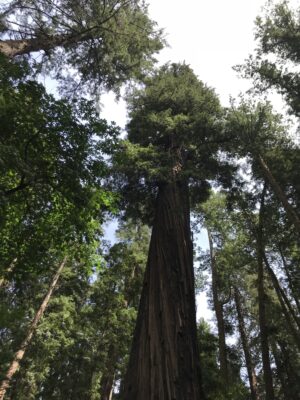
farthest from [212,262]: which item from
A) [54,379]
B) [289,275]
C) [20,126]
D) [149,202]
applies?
[20,126]

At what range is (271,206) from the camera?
39.0 ft

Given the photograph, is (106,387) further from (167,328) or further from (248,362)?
(167,328)

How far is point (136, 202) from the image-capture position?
9.53m

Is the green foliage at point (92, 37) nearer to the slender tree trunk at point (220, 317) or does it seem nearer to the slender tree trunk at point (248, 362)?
the slender tree trunk at point (220, 317)

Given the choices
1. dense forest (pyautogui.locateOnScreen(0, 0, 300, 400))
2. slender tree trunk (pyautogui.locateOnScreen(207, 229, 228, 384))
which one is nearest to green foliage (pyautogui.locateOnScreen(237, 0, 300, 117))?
dense forest (pyautogui.locateOnScreen(0, 0, 300, 400))

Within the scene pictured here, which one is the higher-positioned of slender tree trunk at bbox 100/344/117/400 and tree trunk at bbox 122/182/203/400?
slender tree trunk at bbox 100/344/117/400

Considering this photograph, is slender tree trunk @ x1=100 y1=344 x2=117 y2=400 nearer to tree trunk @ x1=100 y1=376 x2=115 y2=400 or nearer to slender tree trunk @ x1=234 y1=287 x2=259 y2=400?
tree trunk @ x1=100 y1=376 x2=115 y2=400

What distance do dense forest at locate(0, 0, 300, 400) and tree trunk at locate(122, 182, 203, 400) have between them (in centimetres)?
2

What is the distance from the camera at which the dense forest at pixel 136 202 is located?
4738mm

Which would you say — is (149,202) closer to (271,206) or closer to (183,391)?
(271,206)

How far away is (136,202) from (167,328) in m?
5.45

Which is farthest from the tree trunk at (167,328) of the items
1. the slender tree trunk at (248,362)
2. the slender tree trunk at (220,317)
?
the slender tree trunk at (248,362)

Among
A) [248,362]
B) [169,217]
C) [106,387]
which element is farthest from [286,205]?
[106,387]

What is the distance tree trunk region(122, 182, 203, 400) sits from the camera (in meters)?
3.78
